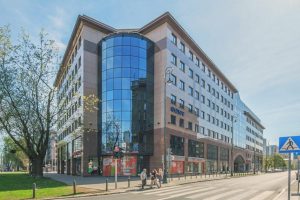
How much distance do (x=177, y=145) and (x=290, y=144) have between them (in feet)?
126

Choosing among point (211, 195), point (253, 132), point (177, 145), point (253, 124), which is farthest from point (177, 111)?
point (253, 124)

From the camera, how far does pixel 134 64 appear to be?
45.5m

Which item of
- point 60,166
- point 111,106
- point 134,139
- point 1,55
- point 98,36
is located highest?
point 98,36

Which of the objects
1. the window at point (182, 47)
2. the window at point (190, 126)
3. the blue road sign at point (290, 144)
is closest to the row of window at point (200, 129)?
the window at point (190, 126)

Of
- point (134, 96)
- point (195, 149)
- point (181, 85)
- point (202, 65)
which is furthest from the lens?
point (202, 65)

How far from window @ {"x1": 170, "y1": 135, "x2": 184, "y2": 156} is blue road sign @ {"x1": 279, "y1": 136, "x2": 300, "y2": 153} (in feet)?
118

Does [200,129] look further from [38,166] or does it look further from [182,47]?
[38,166]

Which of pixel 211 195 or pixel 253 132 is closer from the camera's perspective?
pixel 211 195

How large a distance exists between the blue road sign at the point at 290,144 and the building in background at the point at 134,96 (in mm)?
26361

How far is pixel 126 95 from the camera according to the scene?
1748 inches

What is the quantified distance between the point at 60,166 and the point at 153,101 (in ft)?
110

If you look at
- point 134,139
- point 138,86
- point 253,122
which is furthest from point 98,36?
point 253,122

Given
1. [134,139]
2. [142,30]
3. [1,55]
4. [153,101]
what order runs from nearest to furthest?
1. [1,55]
2. [134,139]
3. [153,101]
4. [142,30]

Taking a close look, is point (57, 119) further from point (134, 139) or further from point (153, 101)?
point (153, 101)
